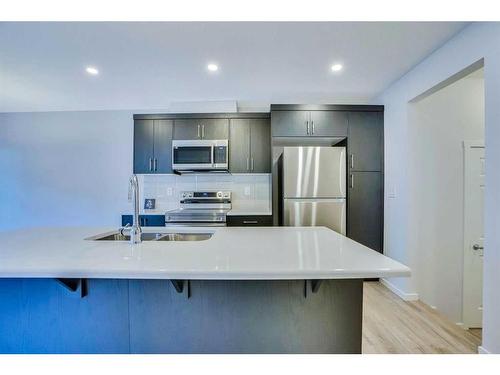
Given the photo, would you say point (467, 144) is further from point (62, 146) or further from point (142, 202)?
point (62, 146)

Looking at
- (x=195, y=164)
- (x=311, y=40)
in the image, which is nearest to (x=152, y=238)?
(x=195, y=164)

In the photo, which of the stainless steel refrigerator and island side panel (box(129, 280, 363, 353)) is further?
the stainless steel refrigerator

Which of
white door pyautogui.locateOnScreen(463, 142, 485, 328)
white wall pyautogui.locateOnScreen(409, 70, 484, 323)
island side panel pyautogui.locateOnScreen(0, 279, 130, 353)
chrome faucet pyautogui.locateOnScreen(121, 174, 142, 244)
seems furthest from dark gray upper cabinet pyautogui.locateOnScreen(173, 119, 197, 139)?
white door pyautogui.locateOnScreen(463, 142, 485, 328)

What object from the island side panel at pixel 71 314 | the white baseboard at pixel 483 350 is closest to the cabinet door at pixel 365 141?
the white baseboard at pixel 483 350

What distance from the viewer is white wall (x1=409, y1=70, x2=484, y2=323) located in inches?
106

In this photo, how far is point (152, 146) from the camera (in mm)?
3432

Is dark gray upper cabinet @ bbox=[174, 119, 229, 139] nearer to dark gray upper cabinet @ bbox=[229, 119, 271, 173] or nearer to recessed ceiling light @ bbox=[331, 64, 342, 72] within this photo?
dark gray upper cabinet @ bbox=[229, 119, 271, 173]

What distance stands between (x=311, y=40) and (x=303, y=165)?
1.35 meters

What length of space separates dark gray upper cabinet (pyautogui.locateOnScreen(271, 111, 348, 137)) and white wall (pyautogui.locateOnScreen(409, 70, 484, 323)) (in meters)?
0.80

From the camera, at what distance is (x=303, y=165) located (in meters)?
2.99

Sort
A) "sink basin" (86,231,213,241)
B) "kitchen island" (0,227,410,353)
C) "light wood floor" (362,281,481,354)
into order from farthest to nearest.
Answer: "light wood floor" (362,281,481,354) < "sink basin" (86,231,213,241) < "kitchen island" (0,227,410,353)

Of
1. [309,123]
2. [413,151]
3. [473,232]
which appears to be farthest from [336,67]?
[473,232]

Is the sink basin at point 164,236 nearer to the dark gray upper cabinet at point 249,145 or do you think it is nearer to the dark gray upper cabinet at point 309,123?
the dark gray upper cabinet at point 249,145
